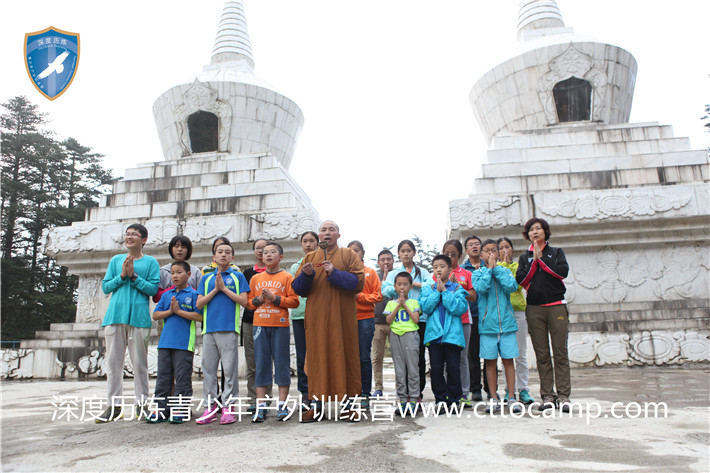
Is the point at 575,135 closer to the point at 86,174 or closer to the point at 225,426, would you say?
the point at 225,426

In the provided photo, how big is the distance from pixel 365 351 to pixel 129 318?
7.57 feet

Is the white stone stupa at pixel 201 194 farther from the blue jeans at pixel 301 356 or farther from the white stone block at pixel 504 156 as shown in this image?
the blue jeans at pixel 301 356

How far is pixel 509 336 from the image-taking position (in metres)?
4.80

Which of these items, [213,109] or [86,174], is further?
[86,174]

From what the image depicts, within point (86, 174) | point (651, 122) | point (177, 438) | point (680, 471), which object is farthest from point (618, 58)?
point (86, 174)

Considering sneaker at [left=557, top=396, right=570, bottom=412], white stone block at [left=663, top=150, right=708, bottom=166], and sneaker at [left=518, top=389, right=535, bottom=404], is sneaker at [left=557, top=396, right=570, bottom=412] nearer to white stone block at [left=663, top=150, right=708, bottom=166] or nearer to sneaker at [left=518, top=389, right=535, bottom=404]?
sneaker at [left=518, top=389, right=535, bottom=404]

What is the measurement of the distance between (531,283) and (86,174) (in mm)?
29396

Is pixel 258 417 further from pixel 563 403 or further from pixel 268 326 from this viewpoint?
pixel 563 403

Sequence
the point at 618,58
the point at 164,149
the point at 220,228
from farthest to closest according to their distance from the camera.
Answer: the point at 164,149 → the point at 618,58 → the point at 220,228

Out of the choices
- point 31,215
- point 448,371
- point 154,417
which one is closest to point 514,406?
point 448,371

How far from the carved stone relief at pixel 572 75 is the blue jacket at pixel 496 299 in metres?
7.92

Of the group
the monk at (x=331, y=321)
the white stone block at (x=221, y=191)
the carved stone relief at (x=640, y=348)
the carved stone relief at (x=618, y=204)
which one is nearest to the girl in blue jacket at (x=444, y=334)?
the monk at (x=331, y=321)

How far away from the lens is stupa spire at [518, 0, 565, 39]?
41.5ft

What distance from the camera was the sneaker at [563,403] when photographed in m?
4.15
